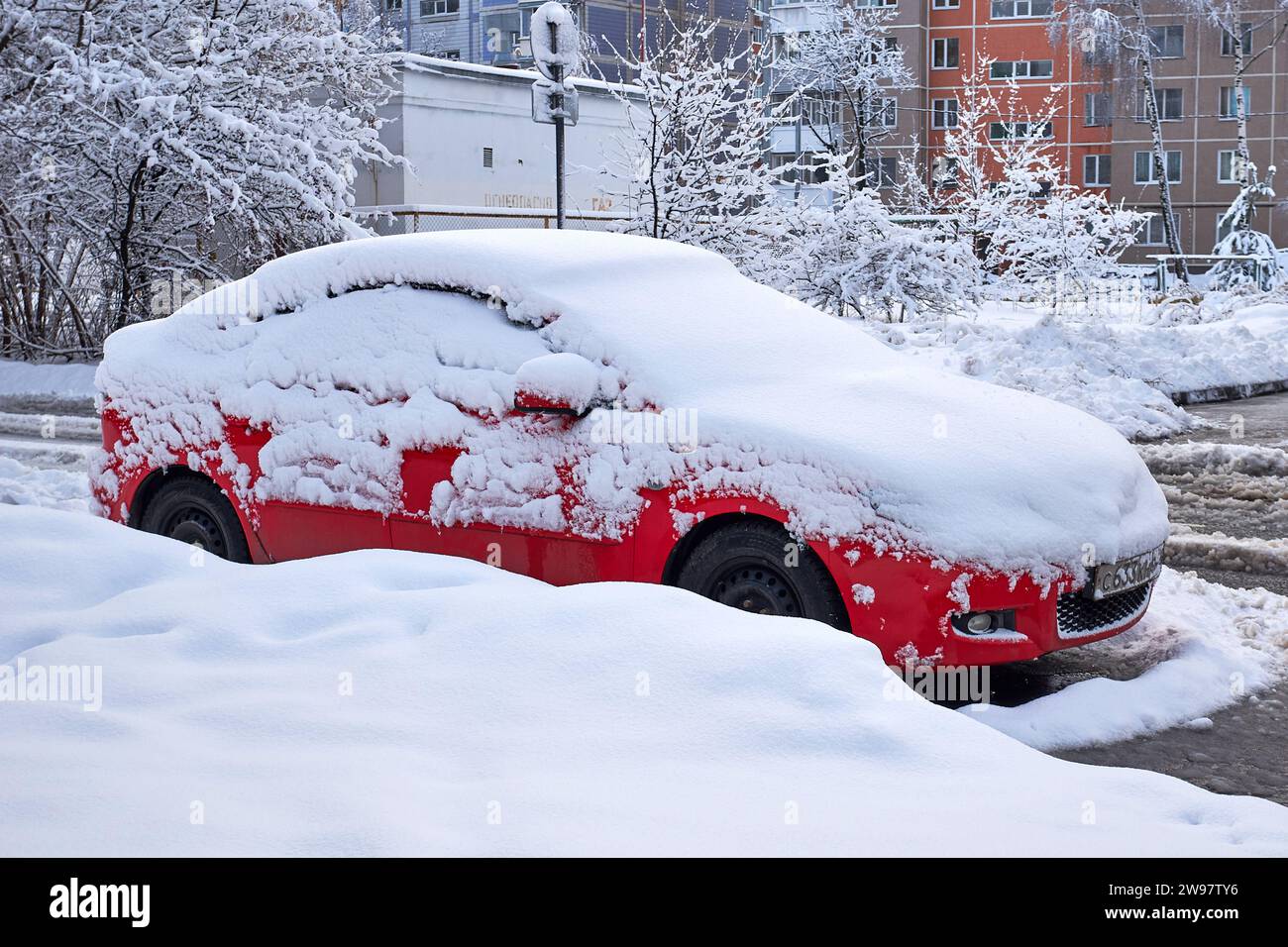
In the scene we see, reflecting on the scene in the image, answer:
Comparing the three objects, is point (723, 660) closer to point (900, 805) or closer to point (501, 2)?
point (900, 805)

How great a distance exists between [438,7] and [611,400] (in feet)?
201

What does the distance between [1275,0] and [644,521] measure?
188ft

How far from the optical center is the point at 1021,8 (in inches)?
2547

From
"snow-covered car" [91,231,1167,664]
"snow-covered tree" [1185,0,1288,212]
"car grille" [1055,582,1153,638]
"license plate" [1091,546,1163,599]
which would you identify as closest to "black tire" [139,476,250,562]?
"snow-covered car" [91,231,1167,664]

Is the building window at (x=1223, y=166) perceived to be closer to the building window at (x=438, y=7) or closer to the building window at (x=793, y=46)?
the building window at (x=793, y=46)

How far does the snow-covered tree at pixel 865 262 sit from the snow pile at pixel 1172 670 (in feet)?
41.4

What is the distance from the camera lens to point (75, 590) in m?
4.50

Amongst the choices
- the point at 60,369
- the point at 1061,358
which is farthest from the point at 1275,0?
the point at 60,369

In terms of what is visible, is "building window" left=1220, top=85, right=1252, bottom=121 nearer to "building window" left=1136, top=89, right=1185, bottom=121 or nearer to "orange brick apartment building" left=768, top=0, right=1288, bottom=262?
"orange brick apartment building" left=768, top=0, right=1288, bottom=262

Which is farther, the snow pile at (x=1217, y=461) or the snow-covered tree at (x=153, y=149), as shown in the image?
the snow-covered tree at (x=153, y=149)

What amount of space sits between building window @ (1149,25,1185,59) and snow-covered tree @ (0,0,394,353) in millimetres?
47507

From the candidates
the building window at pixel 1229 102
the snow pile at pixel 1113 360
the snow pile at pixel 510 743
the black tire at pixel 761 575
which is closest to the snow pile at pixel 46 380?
the snow pile at pixel 1113 360

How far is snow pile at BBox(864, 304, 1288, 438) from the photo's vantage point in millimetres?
14367

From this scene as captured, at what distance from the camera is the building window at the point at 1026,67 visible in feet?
212
